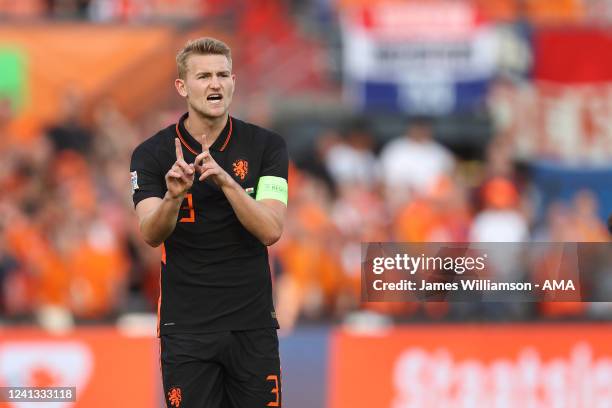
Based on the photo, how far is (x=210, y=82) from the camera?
603 centimetres

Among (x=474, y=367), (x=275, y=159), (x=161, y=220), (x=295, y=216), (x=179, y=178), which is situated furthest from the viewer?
(x=295, y=216)

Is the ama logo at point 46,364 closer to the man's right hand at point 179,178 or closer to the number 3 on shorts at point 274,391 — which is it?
the number 3 on shorts at point 274,391

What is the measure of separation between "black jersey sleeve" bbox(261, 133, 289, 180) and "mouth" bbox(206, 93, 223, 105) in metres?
0.36

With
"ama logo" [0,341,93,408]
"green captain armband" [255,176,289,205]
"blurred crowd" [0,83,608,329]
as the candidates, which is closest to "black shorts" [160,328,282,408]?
"green captain armband" [255,176,289,205]

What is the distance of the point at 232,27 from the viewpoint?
52.9 ft

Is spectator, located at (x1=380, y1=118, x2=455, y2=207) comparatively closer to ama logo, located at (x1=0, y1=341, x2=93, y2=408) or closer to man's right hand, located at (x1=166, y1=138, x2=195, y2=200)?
ama logo, located at (x1=0, y1=341, x2=93, y2=408)

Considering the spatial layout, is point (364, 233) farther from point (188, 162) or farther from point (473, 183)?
point (188, 162)

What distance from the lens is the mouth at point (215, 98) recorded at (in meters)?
6.05

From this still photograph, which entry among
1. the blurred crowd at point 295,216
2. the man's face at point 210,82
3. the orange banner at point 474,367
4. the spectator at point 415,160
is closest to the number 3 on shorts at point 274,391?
the man's face at point 210,82

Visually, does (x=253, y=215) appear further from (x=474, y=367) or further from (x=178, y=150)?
(x=474, y=367)

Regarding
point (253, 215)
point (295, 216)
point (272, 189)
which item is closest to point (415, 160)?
point (295, 216)

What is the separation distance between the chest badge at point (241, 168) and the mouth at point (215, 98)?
1.01 feet

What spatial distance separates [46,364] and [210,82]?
15.3 ft

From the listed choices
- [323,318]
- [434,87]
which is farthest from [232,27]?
[323,318]
